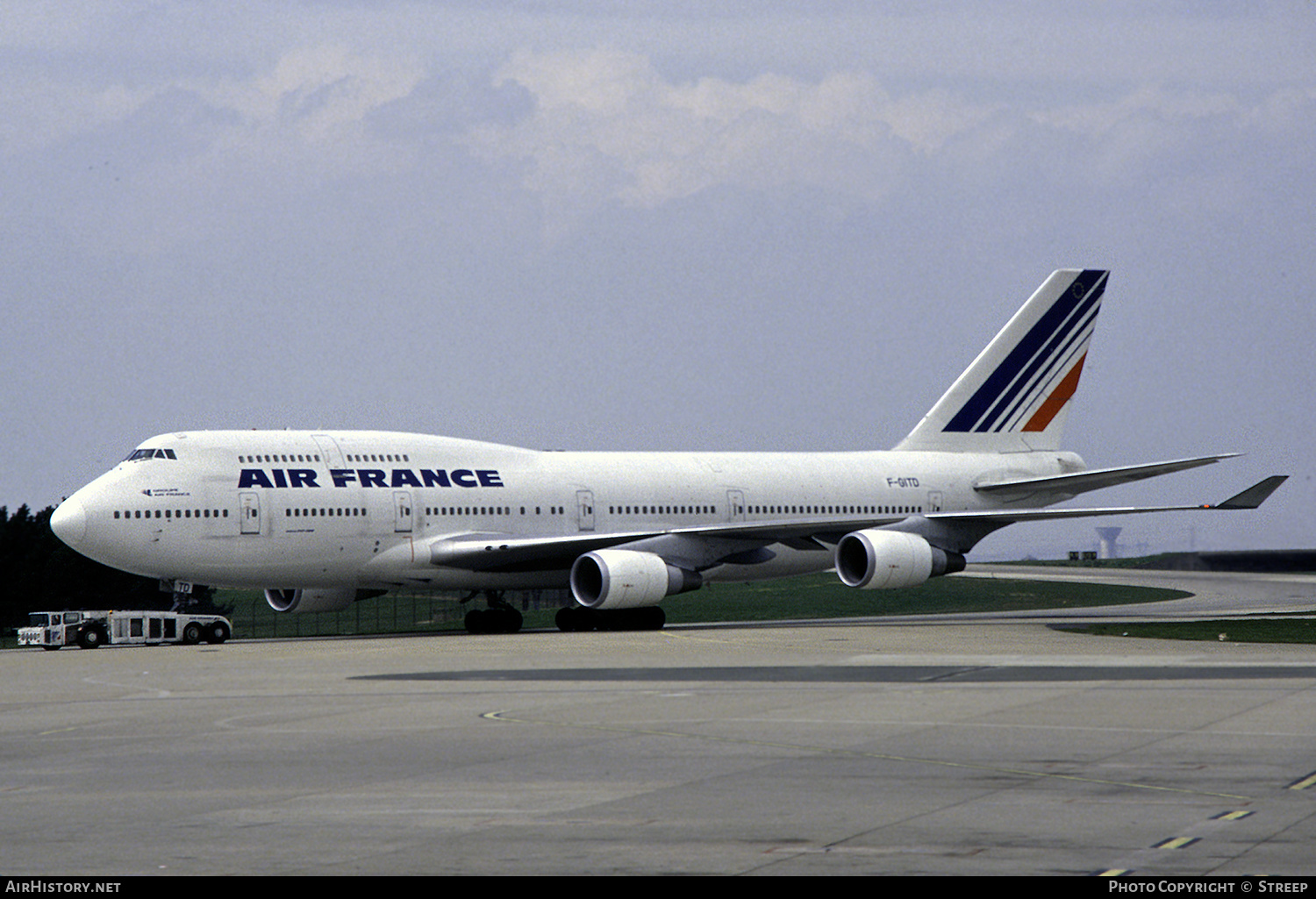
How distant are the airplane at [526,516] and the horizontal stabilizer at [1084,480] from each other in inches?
2.9

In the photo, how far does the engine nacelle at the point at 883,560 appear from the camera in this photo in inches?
1608

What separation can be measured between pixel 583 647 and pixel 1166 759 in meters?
19.1

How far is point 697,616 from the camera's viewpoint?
54344 millimetres

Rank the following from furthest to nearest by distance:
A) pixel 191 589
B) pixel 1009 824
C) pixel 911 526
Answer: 1. pixel 911 526
2. pixel 191 589
3. pixel 1009 824

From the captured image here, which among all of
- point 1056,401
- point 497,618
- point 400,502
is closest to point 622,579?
point 400,502

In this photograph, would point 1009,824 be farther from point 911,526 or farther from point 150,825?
point 911,526

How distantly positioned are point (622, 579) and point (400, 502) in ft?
19.1

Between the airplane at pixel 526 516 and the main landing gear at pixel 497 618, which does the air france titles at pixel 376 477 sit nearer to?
the airplane at pixel 526 516

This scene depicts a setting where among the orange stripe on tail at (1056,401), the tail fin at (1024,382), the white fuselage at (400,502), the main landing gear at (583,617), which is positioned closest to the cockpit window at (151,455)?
the white fuselage at (400,502)

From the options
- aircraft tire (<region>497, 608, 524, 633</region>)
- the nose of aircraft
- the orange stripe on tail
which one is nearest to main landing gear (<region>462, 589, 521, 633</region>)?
aircraft tire (<region>497, 608, 524, 633</region>)

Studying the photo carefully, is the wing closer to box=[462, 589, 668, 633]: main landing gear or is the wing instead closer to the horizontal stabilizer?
the horizontal stabilizer

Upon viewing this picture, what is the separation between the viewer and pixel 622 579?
129 ft

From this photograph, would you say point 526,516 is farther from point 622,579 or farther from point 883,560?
point 883,560
